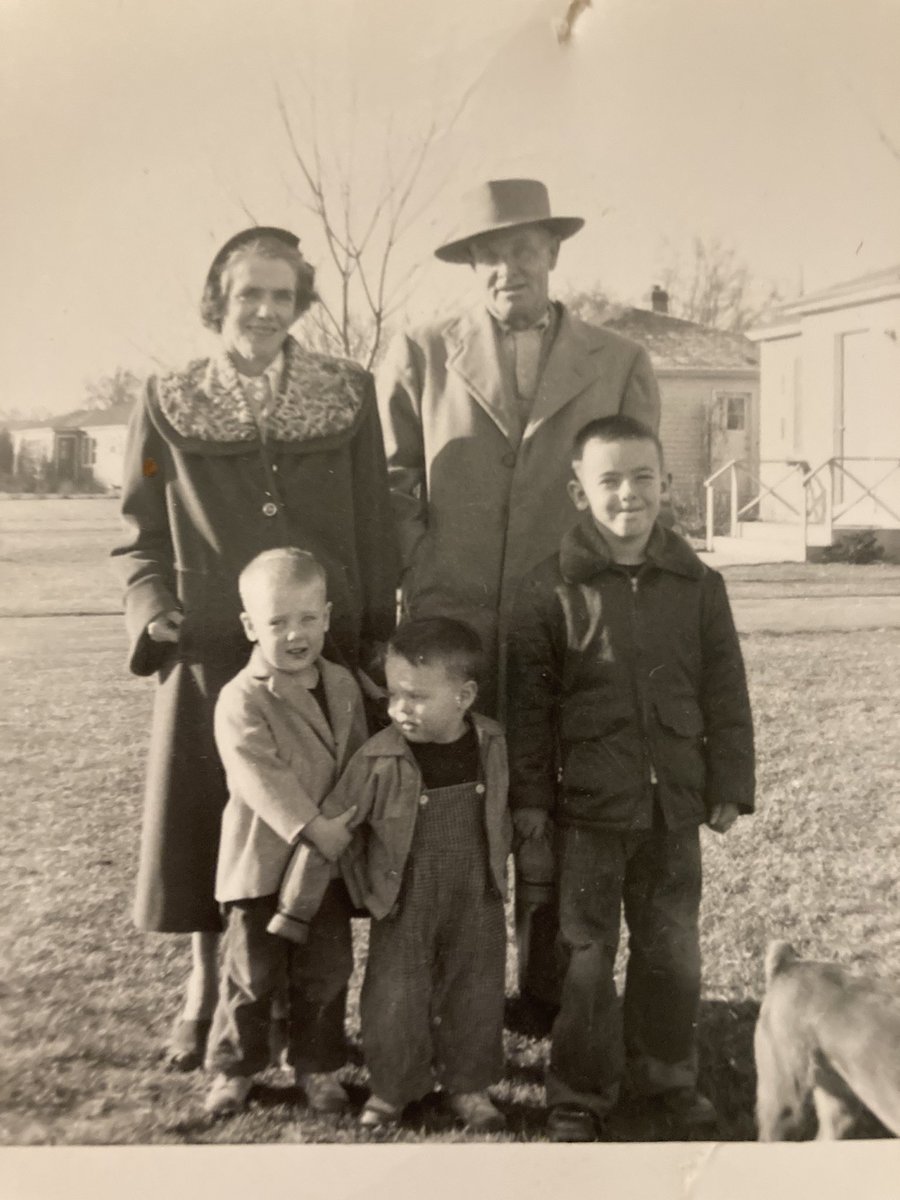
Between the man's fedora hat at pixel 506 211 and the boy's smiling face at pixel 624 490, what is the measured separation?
15.4 inches

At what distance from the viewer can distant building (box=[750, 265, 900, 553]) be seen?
1988 millimetres

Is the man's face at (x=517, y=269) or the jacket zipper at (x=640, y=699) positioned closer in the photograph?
the jacket zipper at (x=640, y=699)

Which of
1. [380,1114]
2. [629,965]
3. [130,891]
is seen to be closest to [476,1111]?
[380,1114]

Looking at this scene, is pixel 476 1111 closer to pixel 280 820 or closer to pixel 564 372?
pixel 280 820

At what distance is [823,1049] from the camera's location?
166 centimetres

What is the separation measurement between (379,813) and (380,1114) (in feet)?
1.60

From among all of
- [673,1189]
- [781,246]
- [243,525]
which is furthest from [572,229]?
[673,1189]

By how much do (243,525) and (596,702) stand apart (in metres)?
0.63

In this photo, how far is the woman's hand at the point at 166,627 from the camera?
5.66 feet

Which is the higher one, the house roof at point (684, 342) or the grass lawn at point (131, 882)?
the house roof at point (684, 342)

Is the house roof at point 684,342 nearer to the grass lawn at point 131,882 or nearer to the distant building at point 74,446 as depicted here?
the grass lawn at point 131,882

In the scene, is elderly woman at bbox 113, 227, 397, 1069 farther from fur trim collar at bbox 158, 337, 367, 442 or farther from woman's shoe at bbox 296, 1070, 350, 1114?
woman's shoe at bbox 296, 1070, 350, 1114

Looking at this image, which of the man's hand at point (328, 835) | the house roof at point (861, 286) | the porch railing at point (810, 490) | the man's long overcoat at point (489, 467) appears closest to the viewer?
the man's hand at point (328, 835)

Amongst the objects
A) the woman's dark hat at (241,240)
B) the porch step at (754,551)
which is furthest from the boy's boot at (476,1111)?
the woman's dark hat at (241,240)
